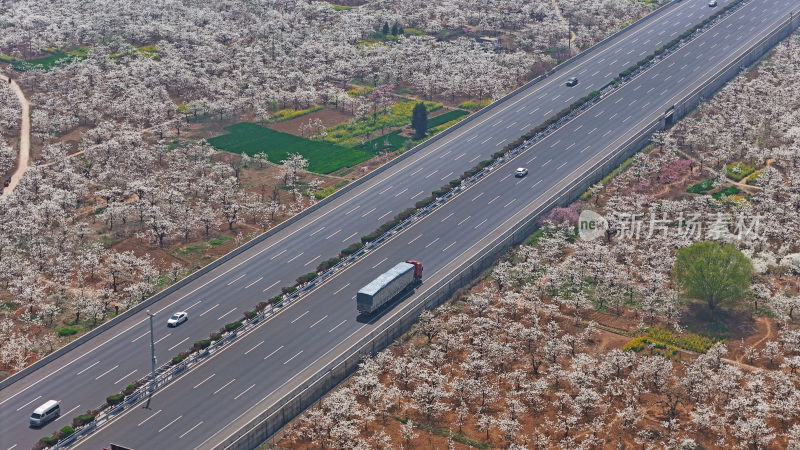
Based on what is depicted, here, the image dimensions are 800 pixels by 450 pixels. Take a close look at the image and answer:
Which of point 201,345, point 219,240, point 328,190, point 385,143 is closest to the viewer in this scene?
point 201,345

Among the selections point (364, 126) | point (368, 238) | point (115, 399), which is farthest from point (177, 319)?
point (364, 126)

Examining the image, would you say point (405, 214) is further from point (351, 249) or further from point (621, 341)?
point (621, 341)

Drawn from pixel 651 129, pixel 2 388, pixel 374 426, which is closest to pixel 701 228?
pixel 651 129

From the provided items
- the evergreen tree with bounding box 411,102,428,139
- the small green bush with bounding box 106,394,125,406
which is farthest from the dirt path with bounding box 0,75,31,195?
the evergreen tree with bounding box 411,102,428,139

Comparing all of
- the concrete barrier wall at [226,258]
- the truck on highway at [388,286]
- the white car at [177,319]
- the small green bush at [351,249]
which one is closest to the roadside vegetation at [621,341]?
the truck on highway at [388,286]

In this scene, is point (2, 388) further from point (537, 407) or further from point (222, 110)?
point (222, 110)
